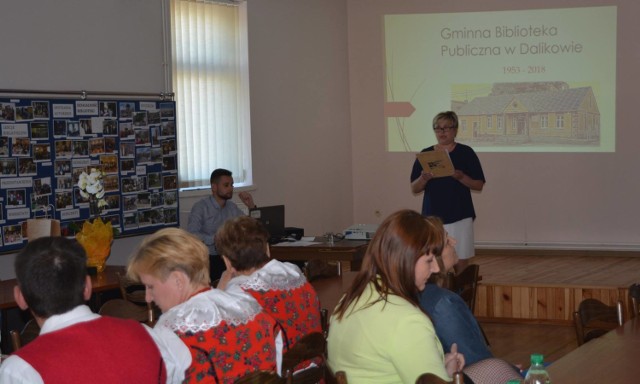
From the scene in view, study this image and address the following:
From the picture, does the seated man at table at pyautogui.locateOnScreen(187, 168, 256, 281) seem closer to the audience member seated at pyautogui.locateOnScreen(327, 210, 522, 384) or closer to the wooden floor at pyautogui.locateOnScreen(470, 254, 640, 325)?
the wooden floor at pyautogui.locateOnScreen(470, 254, 640, 325)

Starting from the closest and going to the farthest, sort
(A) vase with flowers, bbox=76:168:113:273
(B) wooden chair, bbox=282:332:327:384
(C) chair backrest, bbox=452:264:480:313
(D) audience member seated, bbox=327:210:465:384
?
1. (D) audience member seated, bbox=327:210:465:384
2. (B) wooden chair, bbox=282:332:327:384
3. (C) chair backrest, bbox=452:264:480:313
4. (A) vase with flowers, bbox=76:168:113:273

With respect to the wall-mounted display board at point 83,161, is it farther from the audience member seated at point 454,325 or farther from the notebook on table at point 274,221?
the audience member seated at point 454,325

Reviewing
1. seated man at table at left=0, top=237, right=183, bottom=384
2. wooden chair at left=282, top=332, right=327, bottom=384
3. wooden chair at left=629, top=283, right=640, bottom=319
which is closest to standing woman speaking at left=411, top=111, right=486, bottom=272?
wooden chair at left=629, top=283, right=640, bottom=319

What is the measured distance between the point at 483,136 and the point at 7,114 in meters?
5.93

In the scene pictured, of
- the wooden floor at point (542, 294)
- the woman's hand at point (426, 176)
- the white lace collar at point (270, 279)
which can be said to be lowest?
the wooden floor at point (542, 294)

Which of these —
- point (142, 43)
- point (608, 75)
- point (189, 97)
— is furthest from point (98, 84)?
point (608, 75)

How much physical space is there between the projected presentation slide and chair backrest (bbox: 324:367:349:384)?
8078mm

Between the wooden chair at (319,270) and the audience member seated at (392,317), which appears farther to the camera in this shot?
the wooden chair at (319,270)

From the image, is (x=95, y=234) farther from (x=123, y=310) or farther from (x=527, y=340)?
(x=527, y=340)

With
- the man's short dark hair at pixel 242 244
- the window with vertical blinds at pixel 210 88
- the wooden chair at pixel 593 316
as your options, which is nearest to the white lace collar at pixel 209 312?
the man's short dark hair at pixel 242 244

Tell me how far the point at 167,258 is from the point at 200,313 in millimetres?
210

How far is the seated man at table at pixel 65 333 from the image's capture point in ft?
7.07

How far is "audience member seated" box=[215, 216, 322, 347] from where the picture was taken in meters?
3.54

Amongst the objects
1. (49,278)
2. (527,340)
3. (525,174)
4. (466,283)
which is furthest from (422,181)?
(49,278)
